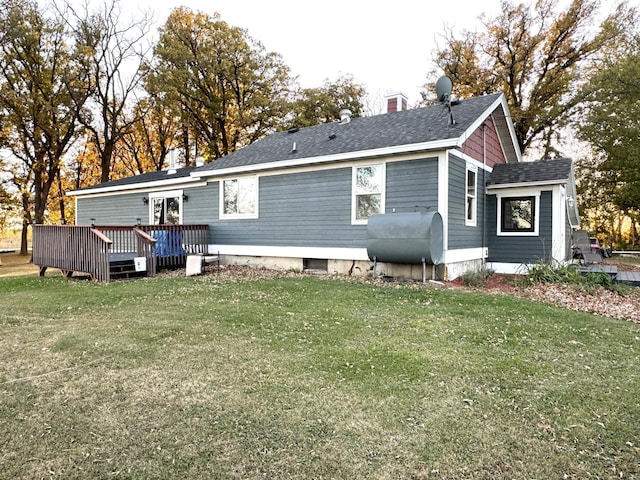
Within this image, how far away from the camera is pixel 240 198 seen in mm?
12109

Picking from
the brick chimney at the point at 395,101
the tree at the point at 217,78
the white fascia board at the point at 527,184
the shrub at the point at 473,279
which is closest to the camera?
the shrub at the point at 473,279

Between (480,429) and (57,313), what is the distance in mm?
6047

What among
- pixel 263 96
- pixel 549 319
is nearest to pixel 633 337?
pixel 549 319

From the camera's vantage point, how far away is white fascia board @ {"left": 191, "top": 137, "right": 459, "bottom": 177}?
331 inches

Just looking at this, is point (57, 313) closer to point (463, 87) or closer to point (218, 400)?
point (218, 400)

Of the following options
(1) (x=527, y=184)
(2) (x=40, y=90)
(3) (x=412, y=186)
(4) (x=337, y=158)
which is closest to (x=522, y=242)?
(1) (x=527, y=184)

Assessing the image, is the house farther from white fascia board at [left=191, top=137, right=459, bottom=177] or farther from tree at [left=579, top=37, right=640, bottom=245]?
tree at [left=579, top=37, right=640, bottom=245]

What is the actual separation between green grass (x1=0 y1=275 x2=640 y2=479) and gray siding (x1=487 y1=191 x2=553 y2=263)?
194 inches

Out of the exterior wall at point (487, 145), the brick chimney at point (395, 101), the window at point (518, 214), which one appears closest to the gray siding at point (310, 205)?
the exterior wall at point (487, 145)

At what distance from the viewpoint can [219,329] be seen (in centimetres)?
497

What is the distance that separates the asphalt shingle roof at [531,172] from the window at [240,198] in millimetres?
6730

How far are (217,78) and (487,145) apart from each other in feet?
62.2

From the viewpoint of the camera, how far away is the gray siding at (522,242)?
10.3 m

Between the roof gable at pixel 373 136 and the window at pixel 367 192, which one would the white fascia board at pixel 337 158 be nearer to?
the roof gable at pixel 373 136
